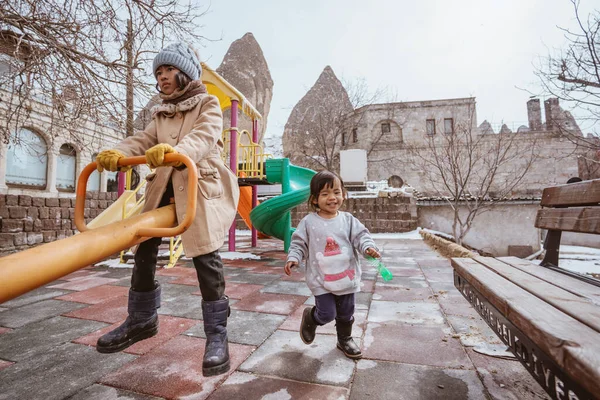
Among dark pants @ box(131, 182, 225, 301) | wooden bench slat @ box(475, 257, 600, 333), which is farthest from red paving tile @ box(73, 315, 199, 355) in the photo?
wooden bench slat @ box(475, 257, 600, 333)

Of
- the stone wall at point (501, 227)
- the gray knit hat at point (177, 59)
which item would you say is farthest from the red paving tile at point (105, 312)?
the stone wall at point (501, 227)

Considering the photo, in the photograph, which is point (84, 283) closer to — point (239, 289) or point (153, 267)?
point (239, 289)

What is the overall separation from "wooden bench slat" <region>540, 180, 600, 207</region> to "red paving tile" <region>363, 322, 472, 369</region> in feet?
3.97

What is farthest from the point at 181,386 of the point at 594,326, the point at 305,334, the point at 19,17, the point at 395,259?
the point at 395,259

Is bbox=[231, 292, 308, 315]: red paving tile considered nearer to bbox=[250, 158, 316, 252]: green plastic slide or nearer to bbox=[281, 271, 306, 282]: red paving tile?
bbox=[281, 271, 306, 282]: red paving tile

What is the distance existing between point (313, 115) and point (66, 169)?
18.3 meters

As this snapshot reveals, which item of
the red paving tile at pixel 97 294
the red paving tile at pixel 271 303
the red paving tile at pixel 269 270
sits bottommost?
the red paving tile at pixel 269 270

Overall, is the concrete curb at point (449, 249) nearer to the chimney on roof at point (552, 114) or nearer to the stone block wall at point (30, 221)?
the chimney on roof at point (552, 114)

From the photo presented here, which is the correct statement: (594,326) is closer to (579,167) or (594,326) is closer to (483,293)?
(483,293)

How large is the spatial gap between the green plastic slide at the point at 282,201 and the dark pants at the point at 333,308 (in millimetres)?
3891

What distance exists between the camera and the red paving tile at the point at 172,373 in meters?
1.48

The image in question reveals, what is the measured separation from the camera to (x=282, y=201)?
574 cm

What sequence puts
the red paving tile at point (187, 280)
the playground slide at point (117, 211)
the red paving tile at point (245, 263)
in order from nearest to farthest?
1. the red paving tile at point (187, 280)
2. the playground slide at point (117, 211)
3. the red paving tile at point (245, 263)

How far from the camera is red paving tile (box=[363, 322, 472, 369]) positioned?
1774mm
